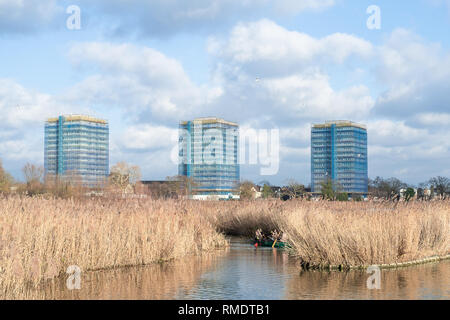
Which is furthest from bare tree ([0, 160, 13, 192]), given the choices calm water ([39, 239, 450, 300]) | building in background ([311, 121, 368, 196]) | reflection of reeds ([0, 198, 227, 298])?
building in background ([311, 121, 368, 196])

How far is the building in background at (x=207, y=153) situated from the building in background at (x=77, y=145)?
87.3 ft

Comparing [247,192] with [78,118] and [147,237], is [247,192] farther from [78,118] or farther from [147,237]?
[78,118]

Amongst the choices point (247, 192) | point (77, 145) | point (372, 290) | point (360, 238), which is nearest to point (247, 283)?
point (372, 290)

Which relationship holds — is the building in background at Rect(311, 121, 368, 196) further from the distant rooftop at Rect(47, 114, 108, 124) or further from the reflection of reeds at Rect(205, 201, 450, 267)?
the reflection of reeds at Rect(205, 201, 450, 267)

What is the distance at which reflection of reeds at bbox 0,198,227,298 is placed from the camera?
1130cm

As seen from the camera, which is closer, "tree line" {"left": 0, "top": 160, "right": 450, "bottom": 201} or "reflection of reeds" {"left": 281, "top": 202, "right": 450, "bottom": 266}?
"reflection of reeds" {"left": 281, "top": 202, "right": 450, "bottom": 266}

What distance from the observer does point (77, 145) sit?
170625 mm

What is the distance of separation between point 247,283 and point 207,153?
169800 millimetres

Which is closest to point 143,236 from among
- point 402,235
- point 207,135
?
point 402,235

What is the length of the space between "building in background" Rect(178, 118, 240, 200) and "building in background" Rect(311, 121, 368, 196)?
28988mm

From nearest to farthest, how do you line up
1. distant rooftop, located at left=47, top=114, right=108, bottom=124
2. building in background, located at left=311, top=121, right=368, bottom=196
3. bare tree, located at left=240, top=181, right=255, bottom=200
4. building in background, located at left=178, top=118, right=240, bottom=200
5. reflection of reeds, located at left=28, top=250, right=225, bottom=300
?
reflection of reeds, located at left=28, top=250, right=225, bottom=300 < bare tree, located at left=240, top=181, right=255, bottom=200 < distant rooftop, located at left=47, top=114, right=108, bottom=124 < building in background, located at left=178, top=118, right=240, bottom=200 < building in background, located at left=311, top=121, right=368, bottom=196

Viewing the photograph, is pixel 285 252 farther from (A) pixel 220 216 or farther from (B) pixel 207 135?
(B) pixel 207 135

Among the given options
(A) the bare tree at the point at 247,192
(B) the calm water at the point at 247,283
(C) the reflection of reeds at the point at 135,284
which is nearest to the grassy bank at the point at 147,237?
(C) the reflection of reeds at the point at 135,284

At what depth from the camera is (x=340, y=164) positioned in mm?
182250
